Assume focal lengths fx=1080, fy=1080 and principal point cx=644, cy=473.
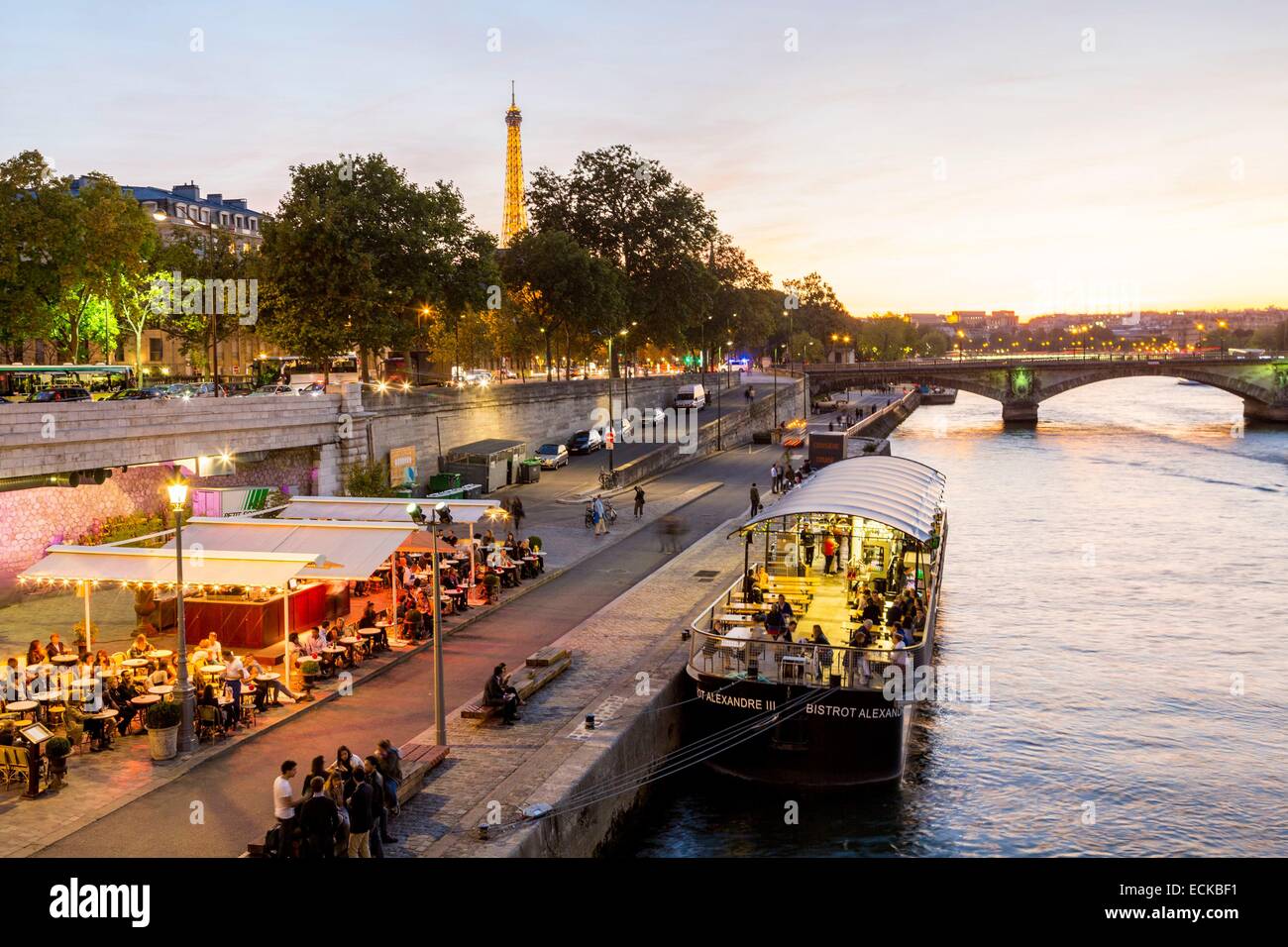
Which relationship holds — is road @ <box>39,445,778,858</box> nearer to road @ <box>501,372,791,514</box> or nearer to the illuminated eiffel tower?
road @ <box>501,372,791,514</box>

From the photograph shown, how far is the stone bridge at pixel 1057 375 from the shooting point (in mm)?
115875

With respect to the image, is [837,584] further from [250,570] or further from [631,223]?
[631,223]

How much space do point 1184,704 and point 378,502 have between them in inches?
823

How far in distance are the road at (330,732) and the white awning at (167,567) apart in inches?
105

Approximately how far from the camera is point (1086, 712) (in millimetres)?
26094

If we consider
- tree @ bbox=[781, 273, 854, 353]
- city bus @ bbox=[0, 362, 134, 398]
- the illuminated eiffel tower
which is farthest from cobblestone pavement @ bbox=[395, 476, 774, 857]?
tree @ bbox=[781, 273, 854, 353]

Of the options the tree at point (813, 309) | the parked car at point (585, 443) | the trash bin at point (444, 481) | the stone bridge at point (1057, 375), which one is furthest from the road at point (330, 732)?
the tree at point (813, 309)

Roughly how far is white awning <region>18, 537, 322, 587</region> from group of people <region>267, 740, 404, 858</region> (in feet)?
22.2

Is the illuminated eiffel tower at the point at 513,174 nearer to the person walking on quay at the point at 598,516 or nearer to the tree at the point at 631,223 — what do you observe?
→ the tree at the point at 631,223

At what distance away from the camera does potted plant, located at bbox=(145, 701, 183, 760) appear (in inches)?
629

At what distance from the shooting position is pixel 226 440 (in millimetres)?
33000

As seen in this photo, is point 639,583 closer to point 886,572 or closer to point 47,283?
point 886,572
